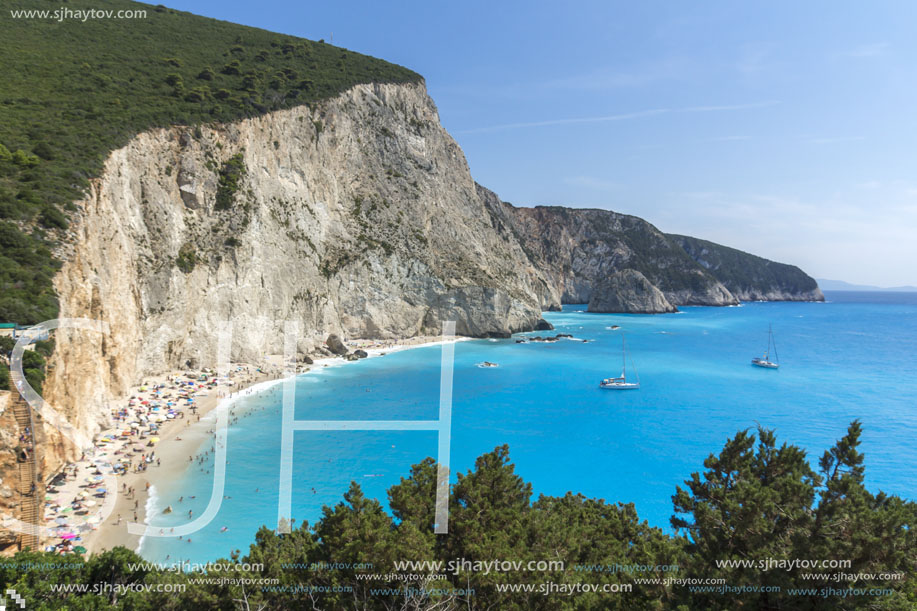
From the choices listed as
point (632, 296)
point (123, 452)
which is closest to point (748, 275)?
point (632, 296)

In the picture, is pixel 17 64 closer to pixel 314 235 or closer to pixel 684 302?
pixel 314 235

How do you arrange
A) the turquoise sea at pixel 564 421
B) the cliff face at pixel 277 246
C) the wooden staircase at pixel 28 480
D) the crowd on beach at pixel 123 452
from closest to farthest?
the wooden staircase at pixel 28 480 → the crowd on beach at pixel 123 452 → the turquoise sea at pixel 564 421 → the cliff face at pixel 277 246

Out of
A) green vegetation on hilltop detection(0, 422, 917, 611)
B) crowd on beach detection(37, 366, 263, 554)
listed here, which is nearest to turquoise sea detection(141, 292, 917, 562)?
crowd on beach detection(37, 366, 263, 554)

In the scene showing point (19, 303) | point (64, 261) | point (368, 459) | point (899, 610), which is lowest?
point (368, 459)

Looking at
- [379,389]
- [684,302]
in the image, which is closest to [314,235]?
[379,389]

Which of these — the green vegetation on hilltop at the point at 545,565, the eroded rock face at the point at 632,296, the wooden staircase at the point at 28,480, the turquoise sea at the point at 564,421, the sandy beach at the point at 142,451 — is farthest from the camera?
the eroded rock face at the point at 632,296

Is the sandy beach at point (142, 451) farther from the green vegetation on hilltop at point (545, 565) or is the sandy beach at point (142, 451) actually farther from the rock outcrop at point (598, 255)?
the rock outcrop at point (598, 255)

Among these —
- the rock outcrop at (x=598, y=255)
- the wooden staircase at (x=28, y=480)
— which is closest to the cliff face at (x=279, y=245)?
the wooden staircase at (x=28, y=480)
